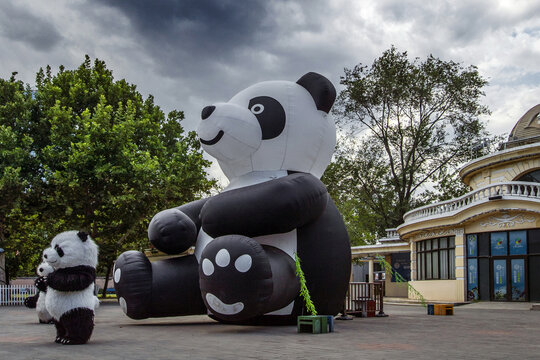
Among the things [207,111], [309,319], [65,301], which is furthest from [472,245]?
[65,301]

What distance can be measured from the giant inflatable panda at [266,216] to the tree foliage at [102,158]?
1143 centimetres

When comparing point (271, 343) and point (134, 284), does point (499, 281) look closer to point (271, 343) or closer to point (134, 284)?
point (134, 284)

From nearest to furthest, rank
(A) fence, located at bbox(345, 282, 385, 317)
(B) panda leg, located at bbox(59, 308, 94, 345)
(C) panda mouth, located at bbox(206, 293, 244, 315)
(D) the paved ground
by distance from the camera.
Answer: (D) the paved ground < (B) panda leg, located at bbox(59, 308, 94, 345) < (C) panda mouth, located at bbox(206, 293, 244, 315) < (A) fence, located at bbox(345, 282, 385, 317)

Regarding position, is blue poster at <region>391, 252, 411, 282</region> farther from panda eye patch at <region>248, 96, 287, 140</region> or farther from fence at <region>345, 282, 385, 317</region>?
panda eye patch at <region>248, 96, 287, 140</region>

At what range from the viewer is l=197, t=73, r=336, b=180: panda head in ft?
32.5

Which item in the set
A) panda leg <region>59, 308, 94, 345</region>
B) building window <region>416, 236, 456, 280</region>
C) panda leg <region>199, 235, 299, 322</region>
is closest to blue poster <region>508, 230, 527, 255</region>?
building window <region>416, 236, 456, 280</region>

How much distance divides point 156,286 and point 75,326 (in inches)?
87.3

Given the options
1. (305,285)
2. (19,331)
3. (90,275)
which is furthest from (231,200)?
(19,331)

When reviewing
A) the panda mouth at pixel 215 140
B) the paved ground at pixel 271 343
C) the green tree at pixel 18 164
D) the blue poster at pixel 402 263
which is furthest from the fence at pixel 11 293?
the blue poster at pixel 402 263

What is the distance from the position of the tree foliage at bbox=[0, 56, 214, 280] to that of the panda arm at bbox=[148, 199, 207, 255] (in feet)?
37.5

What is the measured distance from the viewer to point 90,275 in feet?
25.9

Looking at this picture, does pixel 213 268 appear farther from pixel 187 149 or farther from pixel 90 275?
pixel 187 149

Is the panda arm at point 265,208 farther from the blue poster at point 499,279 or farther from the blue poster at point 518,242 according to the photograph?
the blue poster at point 499,279

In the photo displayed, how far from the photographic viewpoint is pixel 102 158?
21.0 metres
